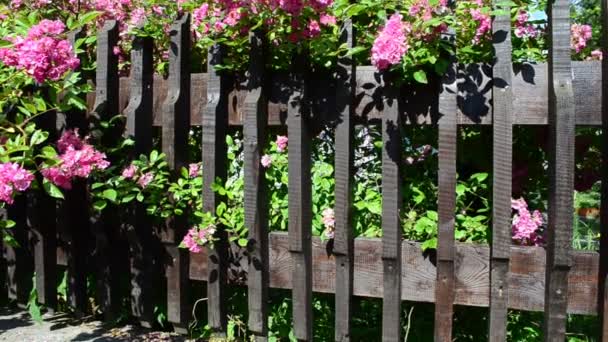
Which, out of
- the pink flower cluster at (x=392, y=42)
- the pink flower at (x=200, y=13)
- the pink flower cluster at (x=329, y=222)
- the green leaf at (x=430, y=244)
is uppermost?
the pink flower at (x=200, y=13)

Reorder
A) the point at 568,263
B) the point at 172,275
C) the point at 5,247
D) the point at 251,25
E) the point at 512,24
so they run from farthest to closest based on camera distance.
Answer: the point at 5,247, the point at 172,275, the point at 251,25, the point at 512,24, the point at 568,263

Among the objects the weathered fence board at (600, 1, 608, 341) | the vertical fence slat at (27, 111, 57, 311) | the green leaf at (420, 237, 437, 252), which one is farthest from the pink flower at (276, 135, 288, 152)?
the vertical fence slat at (27, 111, 57, 311)

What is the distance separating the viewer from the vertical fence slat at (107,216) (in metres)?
3.26

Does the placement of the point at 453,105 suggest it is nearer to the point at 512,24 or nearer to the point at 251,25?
the point at 512,24

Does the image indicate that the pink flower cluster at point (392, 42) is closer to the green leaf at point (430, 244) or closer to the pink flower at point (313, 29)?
the pink flower at point (313, 29)

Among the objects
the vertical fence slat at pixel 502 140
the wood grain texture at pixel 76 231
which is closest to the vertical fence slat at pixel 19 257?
the wood grain texture at pixel 76 231

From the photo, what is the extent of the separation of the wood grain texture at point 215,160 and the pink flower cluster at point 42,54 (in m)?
0.64

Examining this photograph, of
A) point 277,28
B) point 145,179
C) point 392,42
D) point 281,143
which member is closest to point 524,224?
point 392,42

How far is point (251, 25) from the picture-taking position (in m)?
2.87

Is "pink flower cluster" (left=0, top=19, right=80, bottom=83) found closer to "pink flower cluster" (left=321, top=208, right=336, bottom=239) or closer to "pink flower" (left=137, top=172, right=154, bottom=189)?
"pink flower" (left=137, top=172, right=154, bottom=189)

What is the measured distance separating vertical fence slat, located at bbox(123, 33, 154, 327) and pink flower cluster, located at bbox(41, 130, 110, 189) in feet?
0.90

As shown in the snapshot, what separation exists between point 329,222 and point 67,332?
1571 mm

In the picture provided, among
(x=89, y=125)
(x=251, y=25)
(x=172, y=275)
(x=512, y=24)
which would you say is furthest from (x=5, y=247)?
(x=512, y=24)

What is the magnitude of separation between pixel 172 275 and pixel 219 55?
107cm
